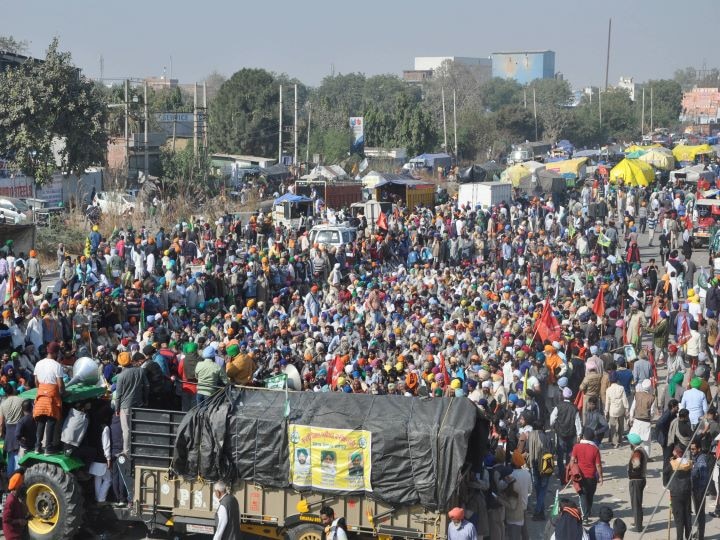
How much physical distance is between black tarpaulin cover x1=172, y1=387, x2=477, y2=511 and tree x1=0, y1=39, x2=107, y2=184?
91.2ft

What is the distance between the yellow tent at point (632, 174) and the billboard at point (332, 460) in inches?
1317

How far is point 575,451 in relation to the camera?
1191 centimetres

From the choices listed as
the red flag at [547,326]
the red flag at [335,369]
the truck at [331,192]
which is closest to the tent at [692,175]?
the truck at [331,192]

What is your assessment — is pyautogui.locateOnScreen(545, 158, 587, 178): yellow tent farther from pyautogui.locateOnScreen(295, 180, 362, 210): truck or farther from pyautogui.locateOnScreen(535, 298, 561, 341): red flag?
pyautogui.locateOnScreen(535, 298, 561, 341): red flag

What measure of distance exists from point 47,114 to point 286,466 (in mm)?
29003

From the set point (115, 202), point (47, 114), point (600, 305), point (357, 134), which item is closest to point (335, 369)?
point (600, 305)

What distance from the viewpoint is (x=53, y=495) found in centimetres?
1092

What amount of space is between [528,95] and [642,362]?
131m

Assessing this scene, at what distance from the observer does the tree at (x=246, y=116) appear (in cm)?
7131

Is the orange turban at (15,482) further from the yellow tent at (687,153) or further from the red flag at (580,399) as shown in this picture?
the yellow tent at (687,153)

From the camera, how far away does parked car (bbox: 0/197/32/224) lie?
32.7 m

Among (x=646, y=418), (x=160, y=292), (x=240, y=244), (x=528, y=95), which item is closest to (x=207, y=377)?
(x=646, y=418)

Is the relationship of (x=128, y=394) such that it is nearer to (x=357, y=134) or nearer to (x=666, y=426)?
(x=666, y=426)

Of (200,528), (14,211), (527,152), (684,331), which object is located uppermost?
(527,152)
